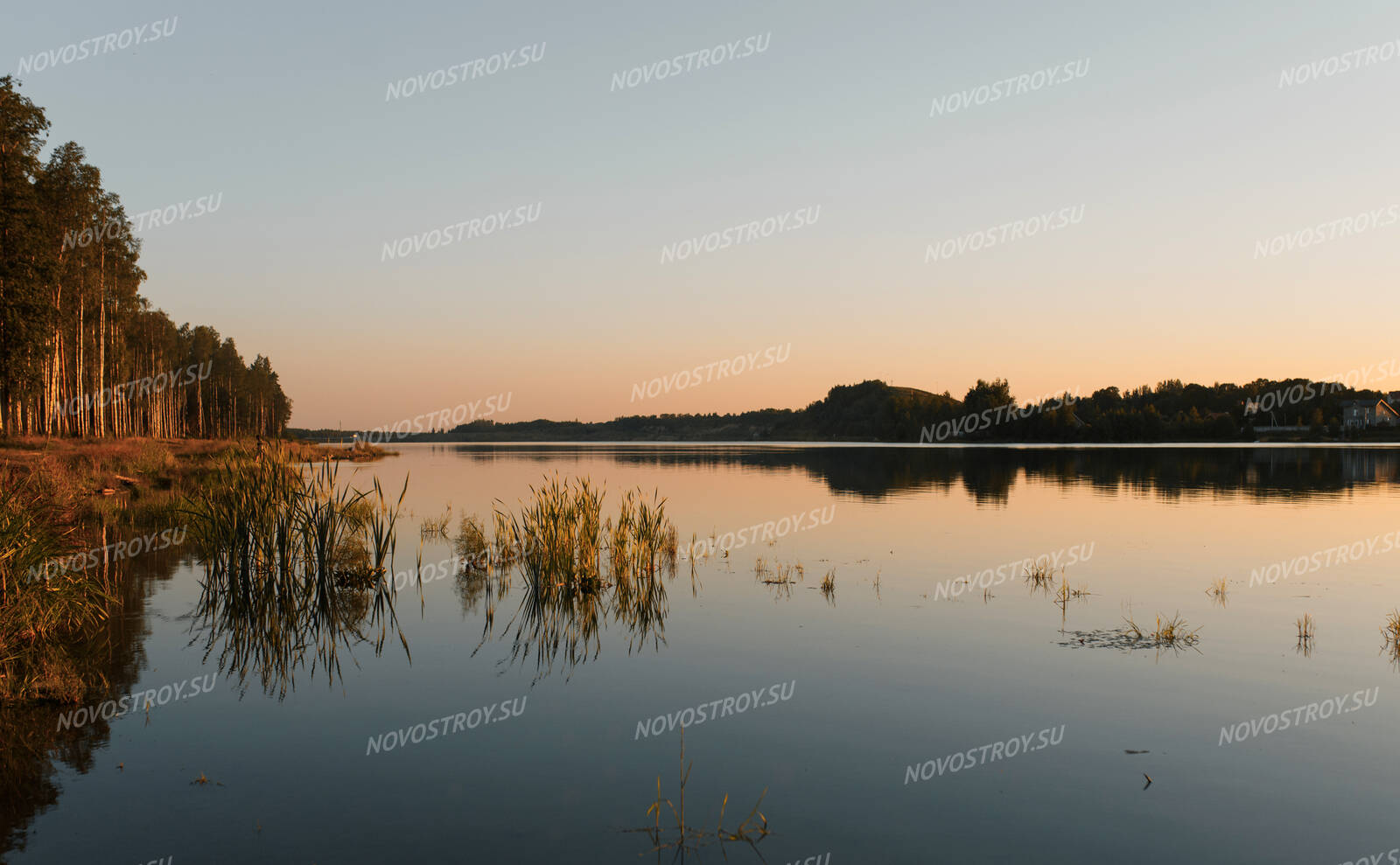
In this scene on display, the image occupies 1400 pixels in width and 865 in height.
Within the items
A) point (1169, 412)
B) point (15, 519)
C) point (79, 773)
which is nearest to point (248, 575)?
point (15, 519)

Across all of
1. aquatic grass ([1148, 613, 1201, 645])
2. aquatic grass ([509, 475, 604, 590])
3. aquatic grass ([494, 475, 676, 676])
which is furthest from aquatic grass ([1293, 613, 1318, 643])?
aquatic grass ([509, 475, 604, 590])

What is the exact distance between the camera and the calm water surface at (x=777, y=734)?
7.53 m

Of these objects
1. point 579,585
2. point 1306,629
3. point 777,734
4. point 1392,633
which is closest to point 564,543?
point 579,585

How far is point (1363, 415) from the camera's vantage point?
151m

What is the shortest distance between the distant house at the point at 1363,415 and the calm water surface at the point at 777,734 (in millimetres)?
162122

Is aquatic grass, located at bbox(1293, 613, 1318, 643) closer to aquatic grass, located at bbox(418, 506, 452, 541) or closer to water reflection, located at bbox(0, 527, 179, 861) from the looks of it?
water reflection, located at bbox(0, 527, 179, 861)

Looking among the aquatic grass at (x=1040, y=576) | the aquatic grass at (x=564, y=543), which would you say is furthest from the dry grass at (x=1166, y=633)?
the aquatic grass at (x=564, y=543)

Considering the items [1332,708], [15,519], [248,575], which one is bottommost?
[1332,708]

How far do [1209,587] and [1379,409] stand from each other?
176831 mm

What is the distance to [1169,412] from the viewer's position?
17462 cm

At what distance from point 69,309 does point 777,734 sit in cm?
5577

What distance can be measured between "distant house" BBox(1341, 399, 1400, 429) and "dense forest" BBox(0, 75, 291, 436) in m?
171

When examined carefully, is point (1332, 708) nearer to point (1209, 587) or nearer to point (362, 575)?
point (1209, 587)

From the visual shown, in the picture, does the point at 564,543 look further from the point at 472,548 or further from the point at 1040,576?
the point at 1040,576
